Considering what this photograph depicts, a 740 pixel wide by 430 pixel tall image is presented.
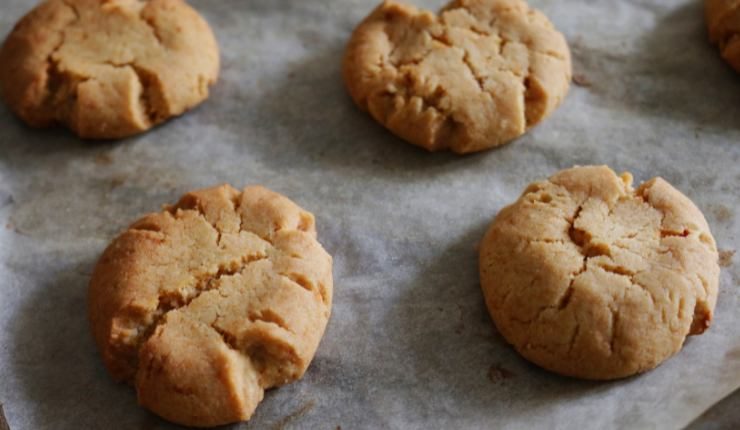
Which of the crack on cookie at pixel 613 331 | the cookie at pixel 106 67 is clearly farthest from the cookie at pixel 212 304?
the crack on cookie at pixel 613 331

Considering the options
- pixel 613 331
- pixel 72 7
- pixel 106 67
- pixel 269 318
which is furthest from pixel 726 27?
pixel 72 7

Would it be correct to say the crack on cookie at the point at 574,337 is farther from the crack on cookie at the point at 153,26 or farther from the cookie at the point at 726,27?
the crack on cookie at the point at 153,26

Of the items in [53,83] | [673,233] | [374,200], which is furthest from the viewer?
[53,83]

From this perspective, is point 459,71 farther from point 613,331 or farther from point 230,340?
point 230,340

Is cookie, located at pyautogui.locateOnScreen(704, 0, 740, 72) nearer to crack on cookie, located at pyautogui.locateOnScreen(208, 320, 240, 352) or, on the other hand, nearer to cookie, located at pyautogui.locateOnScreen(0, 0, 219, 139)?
cookie, located at pyautogui.locateOnScreen(0, 0, 219, 139)

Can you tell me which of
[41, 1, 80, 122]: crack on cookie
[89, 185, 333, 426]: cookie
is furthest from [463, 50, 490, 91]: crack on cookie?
[41, 1, 80, 122]: crack on cookie

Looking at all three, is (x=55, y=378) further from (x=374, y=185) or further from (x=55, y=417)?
(x=374, y=185)
